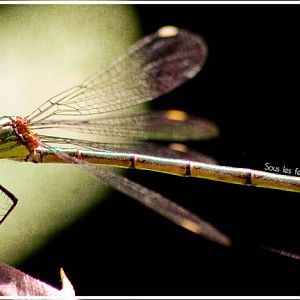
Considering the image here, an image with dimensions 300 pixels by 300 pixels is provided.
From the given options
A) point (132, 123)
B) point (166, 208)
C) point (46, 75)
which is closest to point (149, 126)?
point (132, 123)

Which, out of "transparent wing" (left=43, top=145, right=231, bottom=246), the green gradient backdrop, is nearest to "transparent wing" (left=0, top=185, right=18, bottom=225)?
the green gradient backdrop

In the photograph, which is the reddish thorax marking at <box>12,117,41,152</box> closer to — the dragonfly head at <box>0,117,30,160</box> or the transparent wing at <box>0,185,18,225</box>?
the dragonfly head at <box>0,117,30,160</box>

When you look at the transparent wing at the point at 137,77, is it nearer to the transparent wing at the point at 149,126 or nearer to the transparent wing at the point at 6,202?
the transparent wing at the point at 149,126

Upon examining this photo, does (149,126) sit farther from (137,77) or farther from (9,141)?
(9,141)

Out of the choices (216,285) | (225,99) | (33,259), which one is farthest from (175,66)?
(216,285)

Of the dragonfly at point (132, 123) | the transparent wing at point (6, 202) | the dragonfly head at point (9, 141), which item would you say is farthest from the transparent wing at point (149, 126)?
the transparent wing at point (6, 202)

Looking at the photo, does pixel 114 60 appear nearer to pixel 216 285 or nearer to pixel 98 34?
pixel 98 34
